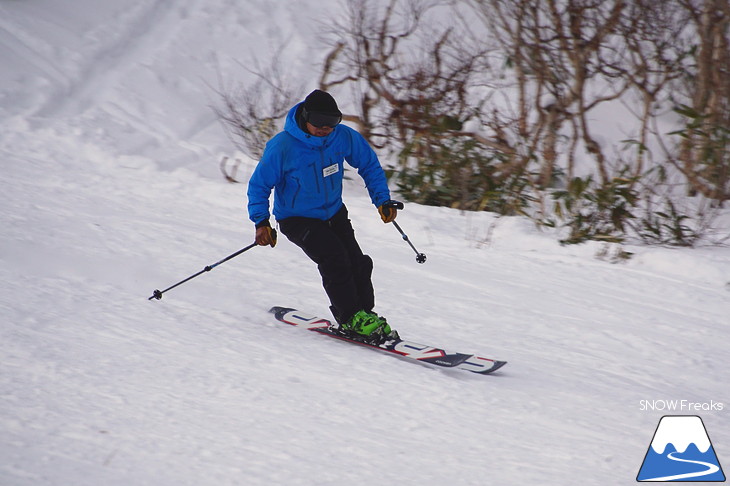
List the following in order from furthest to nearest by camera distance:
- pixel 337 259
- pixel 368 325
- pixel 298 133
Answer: pixel 368 325 < pixel 337 259 < pixel 298 133

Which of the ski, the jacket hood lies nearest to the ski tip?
the ski

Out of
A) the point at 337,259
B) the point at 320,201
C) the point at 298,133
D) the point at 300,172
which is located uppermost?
the point at 298,133

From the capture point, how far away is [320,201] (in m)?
3.85

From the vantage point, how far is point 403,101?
30.3 feet

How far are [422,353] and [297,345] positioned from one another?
0.69 meters

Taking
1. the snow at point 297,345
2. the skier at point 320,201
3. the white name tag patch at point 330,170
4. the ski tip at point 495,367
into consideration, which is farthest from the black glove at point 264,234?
the ski tip at point 495,367

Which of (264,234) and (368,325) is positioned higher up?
(264,234)

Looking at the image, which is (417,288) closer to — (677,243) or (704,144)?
(677,243)

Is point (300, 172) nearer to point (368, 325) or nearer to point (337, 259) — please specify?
point (337, 259)

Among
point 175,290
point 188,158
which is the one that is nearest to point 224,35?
point 188,158

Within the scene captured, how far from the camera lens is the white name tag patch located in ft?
12.5

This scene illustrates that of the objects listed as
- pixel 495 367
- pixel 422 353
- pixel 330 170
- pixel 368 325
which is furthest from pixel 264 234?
pixel 495 367

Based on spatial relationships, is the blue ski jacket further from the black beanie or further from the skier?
the black beanie

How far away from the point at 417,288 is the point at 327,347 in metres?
1.54
